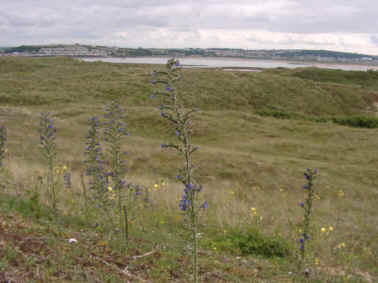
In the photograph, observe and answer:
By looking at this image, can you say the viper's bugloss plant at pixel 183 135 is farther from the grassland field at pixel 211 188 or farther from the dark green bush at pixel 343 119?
the dark green bush at pixel 343 119

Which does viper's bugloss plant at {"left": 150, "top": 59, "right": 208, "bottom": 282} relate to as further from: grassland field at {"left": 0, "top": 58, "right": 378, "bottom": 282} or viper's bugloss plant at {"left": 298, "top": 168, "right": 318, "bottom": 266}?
viper's bugloss plant at {"left": 298, "top": 168, "right": 318, "bottom": 266}

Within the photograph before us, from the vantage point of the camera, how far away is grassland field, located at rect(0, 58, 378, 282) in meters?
4.88

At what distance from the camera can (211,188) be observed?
1460 cm

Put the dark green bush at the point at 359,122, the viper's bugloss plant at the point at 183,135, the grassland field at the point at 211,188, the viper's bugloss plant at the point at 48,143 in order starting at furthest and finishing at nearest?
1. the dark green bush at the point at 359,122
2. the viper's bugloss plant at the point at 48,143
3. the grassland field at the point at 211,188
4. the viper's bugloss plant at the point at 183,135

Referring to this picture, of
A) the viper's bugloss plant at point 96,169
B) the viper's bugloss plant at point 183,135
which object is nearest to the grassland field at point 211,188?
the viper's bugloss plant at point 183,135

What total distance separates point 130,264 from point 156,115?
27608 mm

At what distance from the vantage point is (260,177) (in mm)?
17547

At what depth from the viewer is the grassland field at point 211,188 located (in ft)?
16.0

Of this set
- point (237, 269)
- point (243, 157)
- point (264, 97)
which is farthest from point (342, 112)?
point (237, 269)

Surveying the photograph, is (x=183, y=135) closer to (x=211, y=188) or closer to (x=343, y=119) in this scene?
(x=211, y=188)

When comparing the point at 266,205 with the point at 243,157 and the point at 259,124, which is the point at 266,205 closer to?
the point at 243,157

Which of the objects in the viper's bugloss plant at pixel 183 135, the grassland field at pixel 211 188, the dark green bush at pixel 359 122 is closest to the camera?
the viper's bugloss plant at pixel 183 135

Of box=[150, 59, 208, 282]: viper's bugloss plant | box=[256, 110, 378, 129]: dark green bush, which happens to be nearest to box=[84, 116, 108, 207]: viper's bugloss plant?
box=[150, 59, 208, 282]: viper's bugloss plant

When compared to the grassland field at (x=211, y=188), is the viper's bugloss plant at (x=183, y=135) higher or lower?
higher
